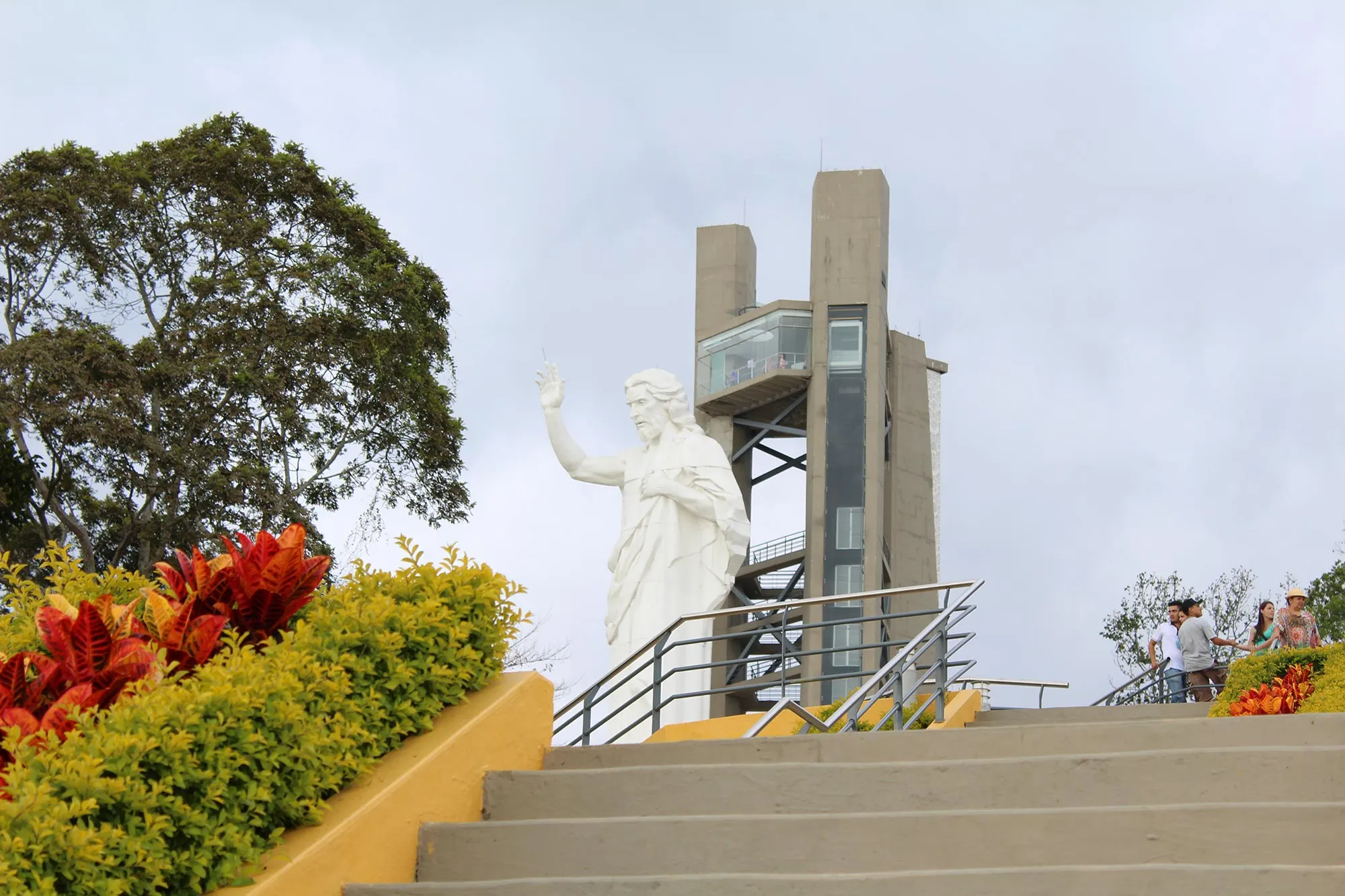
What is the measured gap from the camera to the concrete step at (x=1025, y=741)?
6254 millimetres

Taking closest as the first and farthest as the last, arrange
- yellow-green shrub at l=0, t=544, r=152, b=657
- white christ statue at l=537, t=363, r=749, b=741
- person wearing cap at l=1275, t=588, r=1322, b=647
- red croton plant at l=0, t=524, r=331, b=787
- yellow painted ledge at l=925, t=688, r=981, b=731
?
red croton plant at l=0, t=524, r=331, b=787 → yellow-green shrub at l=0, t=544, r=152, b=657 → yellow painted ledge at l=925, t=688, r=981, b=731 → person wearing cap at l=1275, t=588, r=1322, b=647 → white christ statue at l=537, t=363, r=749, b=741

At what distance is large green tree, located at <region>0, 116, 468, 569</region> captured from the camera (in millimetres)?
22094

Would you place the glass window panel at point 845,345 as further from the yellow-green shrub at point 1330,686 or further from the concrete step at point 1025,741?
the concrete step at point 1025,741

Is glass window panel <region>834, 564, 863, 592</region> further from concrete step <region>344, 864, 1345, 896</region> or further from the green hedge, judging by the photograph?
concrete step <region>344, 864, 1345, 896</region>

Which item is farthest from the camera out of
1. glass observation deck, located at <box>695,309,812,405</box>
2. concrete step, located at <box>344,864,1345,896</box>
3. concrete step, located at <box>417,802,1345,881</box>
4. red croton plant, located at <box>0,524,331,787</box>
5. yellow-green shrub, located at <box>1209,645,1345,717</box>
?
glass observation deck, located at <box>695,309,812,405</box>

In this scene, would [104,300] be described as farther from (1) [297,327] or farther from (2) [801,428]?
(2) [801,428]

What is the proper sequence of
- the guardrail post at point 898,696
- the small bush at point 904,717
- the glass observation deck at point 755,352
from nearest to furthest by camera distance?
the guardrail post at point 898,696, the small bush at point 904,717, the glass observation deck at point 755,352

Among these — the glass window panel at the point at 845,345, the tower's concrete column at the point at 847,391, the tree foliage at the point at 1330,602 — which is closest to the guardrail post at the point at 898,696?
the tree foliage at the point at 1330,602

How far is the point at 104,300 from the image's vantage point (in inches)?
923

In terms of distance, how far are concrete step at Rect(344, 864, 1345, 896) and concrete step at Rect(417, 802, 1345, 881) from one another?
0.18 m

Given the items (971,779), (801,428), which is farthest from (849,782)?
(801,428)

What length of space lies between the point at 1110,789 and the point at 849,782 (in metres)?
0.88

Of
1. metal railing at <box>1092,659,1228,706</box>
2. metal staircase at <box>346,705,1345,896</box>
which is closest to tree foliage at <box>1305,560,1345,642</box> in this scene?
metal railing at <box>1092,659,1228,706</box>

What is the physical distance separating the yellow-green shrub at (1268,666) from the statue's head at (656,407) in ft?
14.3
